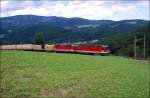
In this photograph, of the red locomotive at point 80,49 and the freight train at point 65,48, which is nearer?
the freight train at point 65,48

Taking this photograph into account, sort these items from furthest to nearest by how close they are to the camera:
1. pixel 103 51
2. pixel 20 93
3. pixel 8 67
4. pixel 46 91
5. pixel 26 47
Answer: pixel 103 51
pixel 26 47
pixel 8 67
pixel 46 91
pixel 20 93

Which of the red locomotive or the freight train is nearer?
the freight train

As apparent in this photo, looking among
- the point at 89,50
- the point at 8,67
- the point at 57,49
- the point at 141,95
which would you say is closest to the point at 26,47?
the point at 57,49

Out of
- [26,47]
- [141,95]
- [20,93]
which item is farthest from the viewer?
[26,47]

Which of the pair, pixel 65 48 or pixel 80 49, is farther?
pixel 80 49

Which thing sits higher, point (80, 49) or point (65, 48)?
point (65, 48)

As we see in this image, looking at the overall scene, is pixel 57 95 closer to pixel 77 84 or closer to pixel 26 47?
pixel 77 84

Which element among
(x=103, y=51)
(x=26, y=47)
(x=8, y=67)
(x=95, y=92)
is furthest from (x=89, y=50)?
(x=95, y=92)

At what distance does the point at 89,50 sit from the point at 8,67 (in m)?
56.3

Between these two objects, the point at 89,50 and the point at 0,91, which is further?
the point at 89,50

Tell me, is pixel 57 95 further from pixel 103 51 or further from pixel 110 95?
pixel 103 51

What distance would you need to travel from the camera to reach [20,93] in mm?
14781

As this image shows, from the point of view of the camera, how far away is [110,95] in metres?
16.5

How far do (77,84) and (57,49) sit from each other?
5721 cm
